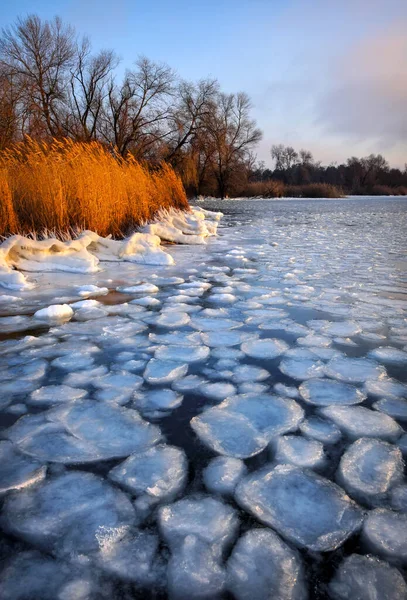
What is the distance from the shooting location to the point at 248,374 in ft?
4.40

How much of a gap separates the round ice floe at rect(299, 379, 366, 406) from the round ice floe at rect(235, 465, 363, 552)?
0.35m

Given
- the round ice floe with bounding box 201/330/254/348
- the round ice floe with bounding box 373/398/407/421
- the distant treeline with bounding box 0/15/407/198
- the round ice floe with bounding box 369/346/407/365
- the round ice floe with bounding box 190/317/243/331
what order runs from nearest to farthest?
the round ice floe with bounding box 373/398/407/421, the round ice floe with bounding box 369/346/407/365, the round ice floe with bounding box 201/330/254/348, the round ice floe with bounding box 190/317/243/331, the distant treeline with bounding box 0/15/407/198

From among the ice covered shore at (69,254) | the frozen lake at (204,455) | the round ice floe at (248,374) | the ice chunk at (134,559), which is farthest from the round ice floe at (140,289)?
the ice chunk at (134,559)

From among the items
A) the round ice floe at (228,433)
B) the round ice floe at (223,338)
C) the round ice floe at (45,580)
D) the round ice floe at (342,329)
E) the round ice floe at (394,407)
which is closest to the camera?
the round ice floe at (45,580)

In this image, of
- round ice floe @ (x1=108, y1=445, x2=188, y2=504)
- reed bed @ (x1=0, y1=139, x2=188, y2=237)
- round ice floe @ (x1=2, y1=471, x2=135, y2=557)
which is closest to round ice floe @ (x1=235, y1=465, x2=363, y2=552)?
round ice floe @ (x1=108, y1=445, x2=188, y2=504)

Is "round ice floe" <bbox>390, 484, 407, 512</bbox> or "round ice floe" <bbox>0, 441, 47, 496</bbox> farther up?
"round ice floe" <bbox>0, 441, 47, 496</bbox>

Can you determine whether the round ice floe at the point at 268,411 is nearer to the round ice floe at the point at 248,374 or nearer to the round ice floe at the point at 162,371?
the round ice floe at the point at 248,374

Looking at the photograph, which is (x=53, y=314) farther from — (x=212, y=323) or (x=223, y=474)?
(x=223, y=474)

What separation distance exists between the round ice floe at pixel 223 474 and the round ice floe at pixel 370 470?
232 mm

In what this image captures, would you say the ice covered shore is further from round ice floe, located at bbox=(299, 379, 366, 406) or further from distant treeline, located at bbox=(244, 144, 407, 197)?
distant treeline, located at bbox=(244, 144, 407, 197)

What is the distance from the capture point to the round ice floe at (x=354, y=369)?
1.31 metres

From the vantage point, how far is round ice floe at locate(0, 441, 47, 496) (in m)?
0.82

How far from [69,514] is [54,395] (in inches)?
19.9

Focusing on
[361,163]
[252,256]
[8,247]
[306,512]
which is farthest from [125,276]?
[361,163]
